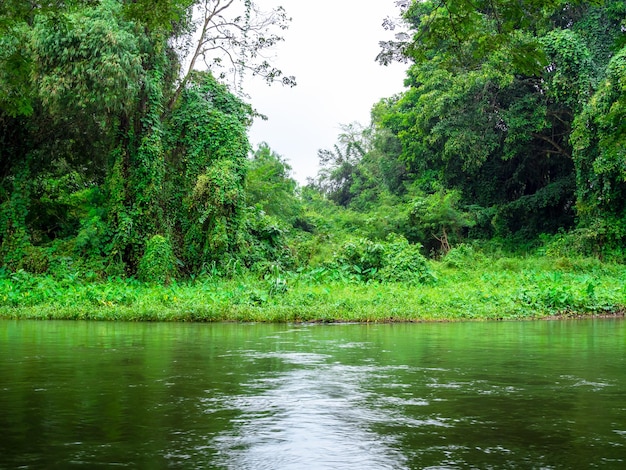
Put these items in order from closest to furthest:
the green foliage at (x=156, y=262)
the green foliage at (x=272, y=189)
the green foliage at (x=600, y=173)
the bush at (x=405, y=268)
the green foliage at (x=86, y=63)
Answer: the green foliage at (x=86, y=63)
the bush at (x=405, y=268)
the green foliage at (x=156, y=262)
the green foliage at (x=600, y=173)
the green foliage at (x=272, y=189)

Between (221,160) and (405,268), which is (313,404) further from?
(221,160)

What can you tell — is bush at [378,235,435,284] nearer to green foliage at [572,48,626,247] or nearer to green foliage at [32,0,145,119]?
green foliage at [572,48,626,247]

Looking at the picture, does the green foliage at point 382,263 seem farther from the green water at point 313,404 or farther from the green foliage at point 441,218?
the green water at point 313,404

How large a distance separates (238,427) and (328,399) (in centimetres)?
100

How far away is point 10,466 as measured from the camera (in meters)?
3.03

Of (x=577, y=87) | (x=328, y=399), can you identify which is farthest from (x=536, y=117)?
(x=328, y=399)

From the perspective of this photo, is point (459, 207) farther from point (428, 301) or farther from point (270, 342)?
point (270, 342)

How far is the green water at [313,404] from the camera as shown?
3.23 m

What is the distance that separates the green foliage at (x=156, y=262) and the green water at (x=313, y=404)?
1044cm

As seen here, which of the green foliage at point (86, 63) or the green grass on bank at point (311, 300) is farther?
the green foliage at point (86, 63)

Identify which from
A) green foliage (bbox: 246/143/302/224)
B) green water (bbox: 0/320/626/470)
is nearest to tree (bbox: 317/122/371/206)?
green foliage (bbox: 246/143/302/224)

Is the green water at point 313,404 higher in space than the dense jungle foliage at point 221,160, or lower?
lower

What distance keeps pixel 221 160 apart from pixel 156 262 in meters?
3.75

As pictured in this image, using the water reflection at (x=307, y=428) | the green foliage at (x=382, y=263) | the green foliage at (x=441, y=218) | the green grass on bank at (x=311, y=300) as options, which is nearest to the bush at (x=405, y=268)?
the green foliage at (x=382, y=263)
